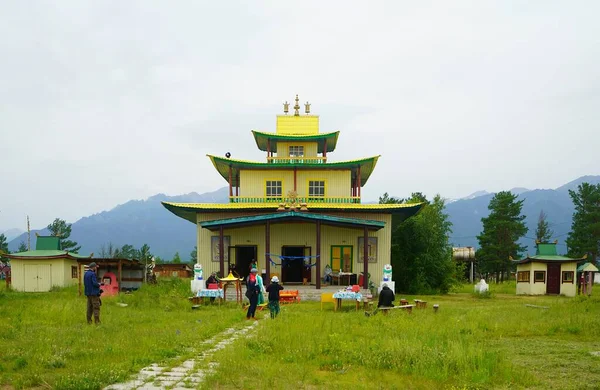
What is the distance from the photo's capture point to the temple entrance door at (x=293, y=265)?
29.8 meters

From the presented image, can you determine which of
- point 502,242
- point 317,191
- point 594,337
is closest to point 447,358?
point 594,337

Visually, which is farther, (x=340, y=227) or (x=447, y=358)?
(x=340, y=227)

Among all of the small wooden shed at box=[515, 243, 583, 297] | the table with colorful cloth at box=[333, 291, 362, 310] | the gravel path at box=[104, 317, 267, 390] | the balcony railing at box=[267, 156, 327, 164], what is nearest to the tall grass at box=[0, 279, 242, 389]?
the gravel path at box=[104, 317, 267, 390]

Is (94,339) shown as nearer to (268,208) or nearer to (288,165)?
(268,208)

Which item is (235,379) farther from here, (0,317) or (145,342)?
(0,317)

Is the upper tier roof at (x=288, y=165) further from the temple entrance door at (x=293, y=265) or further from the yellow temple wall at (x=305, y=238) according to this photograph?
the temple entrance door at (x=293, y=265)

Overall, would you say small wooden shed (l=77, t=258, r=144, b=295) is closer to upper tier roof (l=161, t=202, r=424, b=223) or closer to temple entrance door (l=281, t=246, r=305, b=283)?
upper tier roof (l=161, t=202, r=424, b=223)

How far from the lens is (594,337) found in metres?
13.4

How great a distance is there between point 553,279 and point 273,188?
57.0ft

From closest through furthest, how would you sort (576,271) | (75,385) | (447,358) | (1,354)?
1. (75,385)
2. (447,358)
3. (1,354)
4. (576,271)

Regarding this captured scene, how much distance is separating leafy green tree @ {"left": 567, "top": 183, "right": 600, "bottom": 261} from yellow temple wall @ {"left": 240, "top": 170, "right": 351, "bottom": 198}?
95.6 ft

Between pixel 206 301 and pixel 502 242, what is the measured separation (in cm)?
3844

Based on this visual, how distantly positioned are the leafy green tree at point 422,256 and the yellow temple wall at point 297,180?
682cm

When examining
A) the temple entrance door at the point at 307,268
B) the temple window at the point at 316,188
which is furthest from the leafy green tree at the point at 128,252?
the temple entrance door at the point at 307,268
